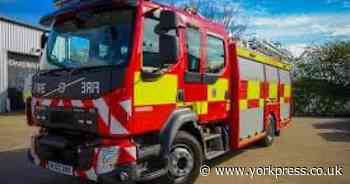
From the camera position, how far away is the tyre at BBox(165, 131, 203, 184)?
221 inches

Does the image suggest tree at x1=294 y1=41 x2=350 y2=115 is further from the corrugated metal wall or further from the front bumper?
the front bumper

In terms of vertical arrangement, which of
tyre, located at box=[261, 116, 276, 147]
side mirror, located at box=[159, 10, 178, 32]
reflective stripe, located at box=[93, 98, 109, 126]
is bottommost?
tyre, located at box=[261, 116, 276, 147]

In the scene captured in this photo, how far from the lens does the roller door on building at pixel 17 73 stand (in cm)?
2191

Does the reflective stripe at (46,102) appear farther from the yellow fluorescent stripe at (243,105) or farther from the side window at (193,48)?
the yellow fluorescent stripe at (243,105)

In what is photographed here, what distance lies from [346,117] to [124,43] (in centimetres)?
1896

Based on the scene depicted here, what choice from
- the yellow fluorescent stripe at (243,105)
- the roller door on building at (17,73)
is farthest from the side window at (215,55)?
the roller door on building at (17,73)

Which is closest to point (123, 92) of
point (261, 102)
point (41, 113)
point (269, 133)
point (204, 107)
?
point (41, 113)

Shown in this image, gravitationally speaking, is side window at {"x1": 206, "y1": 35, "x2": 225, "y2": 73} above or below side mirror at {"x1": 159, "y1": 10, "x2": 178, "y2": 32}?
below

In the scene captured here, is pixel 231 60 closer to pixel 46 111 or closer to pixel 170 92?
pixel 170 92

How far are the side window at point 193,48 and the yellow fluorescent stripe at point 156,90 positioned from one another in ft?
1.91

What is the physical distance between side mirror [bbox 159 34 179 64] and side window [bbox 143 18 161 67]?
0.15 meters

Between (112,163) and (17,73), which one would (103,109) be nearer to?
(112,163)

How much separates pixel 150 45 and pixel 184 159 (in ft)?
5.88

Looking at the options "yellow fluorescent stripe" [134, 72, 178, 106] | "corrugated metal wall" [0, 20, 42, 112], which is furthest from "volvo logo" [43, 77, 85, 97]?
"corrugated metal wall" [0, 20, 42, 112]
